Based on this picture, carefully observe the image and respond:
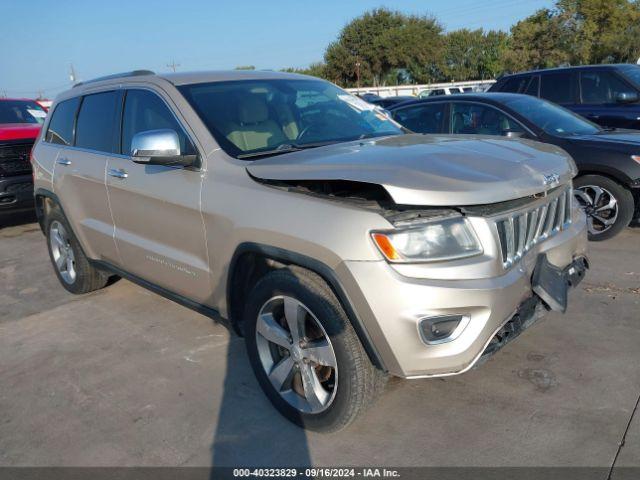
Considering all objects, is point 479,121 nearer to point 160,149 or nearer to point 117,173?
point 117,173

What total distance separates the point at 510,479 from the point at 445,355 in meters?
0.62

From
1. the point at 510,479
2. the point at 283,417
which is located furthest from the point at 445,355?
the point at 283,417

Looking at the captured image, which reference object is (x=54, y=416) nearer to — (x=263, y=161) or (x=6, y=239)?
(x=263, y=161)

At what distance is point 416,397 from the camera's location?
3.10 meters

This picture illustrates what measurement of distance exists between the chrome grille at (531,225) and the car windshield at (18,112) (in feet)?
31.1

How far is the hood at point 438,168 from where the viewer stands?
2.34 m

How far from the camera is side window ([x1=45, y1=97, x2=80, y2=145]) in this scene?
4715mm

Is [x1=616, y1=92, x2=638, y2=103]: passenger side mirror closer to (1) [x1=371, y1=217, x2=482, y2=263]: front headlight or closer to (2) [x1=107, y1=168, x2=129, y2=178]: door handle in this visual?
(1) [x1=371, y1=217, x2=482, y2=263]: front headlight

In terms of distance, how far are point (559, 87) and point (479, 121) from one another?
2451 millimetres

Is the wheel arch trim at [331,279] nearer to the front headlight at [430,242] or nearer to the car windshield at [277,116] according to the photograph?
the front headlight at [430,242]

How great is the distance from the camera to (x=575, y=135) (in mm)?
5918

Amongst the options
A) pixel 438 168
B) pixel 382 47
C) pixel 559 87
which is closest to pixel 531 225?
pixel 438 168

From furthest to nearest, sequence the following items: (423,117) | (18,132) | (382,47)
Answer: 1. (382,47)
2. (18,132)
3. (423,117)

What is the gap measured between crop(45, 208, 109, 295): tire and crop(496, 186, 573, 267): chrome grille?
11.5 ft
